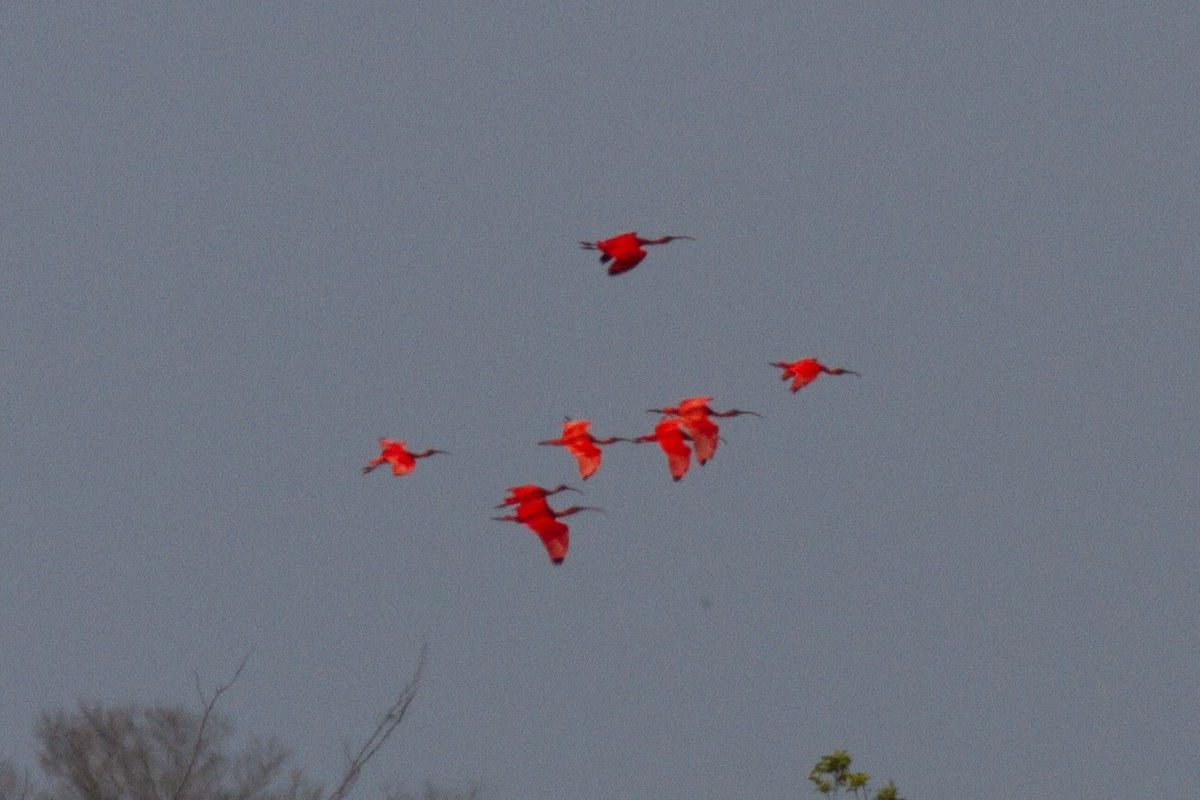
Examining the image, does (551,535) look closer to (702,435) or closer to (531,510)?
(531,510)

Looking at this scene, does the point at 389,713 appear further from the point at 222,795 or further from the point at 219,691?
the point at 222,795

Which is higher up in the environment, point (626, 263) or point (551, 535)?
point (626, 263)

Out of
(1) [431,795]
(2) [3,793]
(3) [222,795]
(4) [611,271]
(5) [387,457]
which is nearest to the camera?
(4) [611,271]

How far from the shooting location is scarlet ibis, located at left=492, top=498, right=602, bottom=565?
12789 mm

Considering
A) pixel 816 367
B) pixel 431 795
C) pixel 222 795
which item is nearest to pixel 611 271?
pixel 816 367

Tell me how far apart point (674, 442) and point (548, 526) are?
1.02m

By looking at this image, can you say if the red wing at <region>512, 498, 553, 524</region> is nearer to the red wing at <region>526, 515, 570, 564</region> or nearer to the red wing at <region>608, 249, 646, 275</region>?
the red wing at <region>526, 515, 570, 564</region>

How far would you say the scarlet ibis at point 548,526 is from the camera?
42.0ft

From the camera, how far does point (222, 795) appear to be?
2788 cm

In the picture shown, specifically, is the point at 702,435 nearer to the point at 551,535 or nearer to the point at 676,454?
the point at 676,454

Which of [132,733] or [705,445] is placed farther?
[132,733]

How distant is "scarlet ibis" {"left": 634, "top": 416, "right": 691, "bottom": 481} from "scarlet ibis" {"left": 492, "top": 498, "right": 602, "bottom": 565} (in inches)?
28.6

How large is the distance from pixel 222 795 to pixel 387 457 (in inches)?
565

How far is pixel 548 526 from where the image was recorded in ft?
42.3
